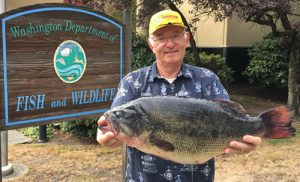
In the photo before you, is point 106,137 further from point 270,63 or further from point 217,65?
point 217,65

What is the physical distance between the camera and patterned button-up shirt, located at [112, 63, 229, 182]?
2.32 meters

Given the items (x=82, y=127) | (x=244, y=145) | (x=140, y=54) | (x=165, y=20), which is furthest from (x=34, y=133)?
(x=244, y=145)

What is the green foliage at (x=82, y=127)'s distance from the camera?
6.98 meters

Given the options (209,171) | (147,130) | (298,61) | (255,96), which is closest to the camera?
(147,130)

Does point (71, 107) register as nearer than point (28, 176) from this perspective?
Yes

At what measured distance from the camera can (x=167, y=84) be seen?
7.82 feet

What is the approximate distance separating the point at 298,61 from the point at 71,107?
21.7ft

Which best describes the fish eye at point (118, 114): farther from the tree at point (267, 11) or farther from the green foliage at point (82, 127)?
the tree at point (267, 11)

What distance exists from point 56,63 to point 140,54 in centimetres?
482

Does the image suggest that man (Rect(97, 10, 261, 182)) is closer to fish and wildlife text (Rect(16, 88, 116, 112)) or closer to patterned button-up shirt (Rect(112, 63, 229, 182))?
patterned button-up shirt (Rect(112, 63, 229, 182))

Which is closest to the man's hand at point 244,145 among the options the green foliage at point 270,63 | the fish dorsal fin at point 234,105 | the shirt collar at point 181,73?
the fish dorsal fin at point 234,105

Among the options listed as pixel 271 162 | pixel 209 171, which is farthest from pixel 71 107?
pixel 271 162

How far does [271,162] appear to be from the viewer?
20.4 feet

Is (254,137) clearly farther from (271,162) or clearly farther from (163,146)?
(271,162)
